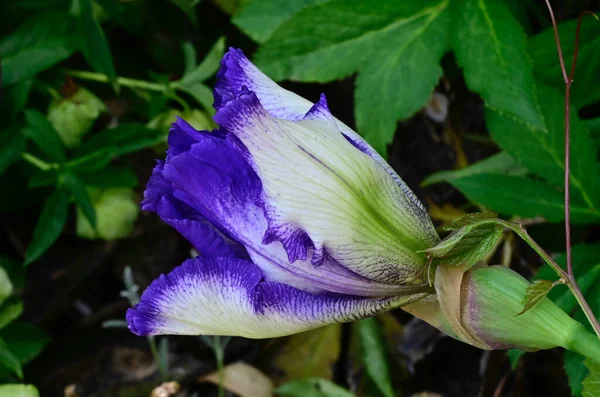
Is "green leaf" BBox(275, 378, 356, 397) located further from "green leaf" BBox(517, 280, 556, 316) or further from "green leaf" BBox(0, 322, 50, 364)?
"green leaf" BBox(517, 280, 556, 316)

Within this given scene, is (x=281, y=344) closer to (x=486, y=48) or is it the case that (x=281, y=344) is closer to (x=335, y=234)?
(x=486, y=48)

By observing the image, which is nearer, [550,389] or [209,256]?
[209,256]

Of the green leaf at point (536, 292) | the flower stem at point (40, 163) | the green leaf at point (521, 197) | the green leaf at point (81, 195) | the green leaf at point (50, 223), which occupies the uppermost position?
the green leaf at point (536, 292)

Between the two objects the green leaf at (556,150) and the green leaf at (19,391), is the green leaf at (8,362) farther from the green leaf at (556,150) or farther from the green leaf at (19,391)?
the green leaf at (556,150)

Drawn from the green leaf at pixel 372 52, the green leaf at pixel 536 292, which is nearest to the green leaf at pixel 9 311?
the green leaf at pixel 372 52

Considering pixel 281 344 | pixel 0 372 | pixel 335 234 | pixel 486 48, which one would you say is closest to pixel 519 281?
pixel 335 234
